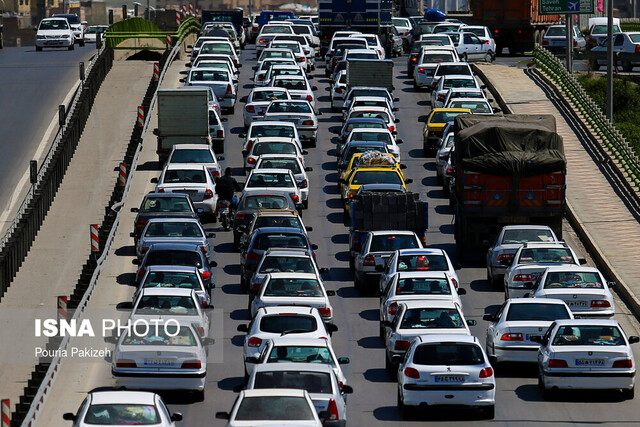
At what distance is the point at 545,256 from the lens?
31875 mm

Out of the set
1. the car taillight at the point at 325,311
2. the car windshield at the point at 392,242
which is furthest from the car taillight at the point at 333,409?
the car windshield at the point at 392,242

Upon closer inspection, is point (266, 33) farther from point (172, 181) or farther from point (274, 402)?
point (274, 402)

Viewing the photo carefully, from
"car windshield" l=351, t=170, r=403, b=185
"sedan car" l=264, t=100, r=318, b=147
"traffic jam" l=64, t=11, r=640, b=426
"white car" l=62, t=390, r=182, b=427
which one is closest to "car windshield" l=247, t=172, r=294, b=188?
"traffic jam" l=64, t=11, r=640, b=426

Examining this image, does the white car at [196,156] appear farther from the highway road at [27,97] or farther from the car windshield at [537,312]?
the car windshield at [537,312]

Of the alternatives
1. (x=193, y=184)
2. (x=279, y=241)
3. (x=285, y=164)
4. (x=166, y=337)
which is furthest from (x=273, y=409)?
(x=285, y=164)

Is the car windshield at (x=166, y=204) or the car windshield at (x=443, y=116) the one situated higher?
the car windshield at (x=443, y=116)

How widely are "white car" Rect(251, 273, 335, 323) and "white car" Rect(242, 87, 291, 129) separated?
23789mm

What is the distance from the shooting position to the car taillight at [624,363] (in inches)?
923

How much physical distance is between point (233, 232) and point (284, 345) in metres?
15.4

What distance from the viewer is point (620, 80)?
6938 cm

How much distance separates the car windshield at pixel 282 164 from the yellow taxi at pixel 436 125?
7.72m

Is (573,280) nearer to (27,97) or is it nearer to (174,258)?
(174,258)

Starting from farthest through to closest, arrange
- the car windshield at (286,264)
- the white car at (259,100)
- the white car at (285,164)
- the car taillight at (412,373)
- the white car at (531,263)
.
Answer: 1. the white car at (259,100)
2. the white car at (285,164)
3. the white car at (531,263)
4. the car windshield at (286,264)
5. the car taillight at (412,373)

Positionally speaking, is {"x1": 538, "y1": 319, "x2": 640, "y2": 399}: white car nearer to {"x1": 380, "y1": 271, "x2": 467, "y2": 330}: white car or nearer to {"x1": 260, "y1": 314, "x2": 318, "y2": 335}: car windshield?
{"x1": 260, "y1": 314, "x2": 318, "y2": 335}: car windshield
